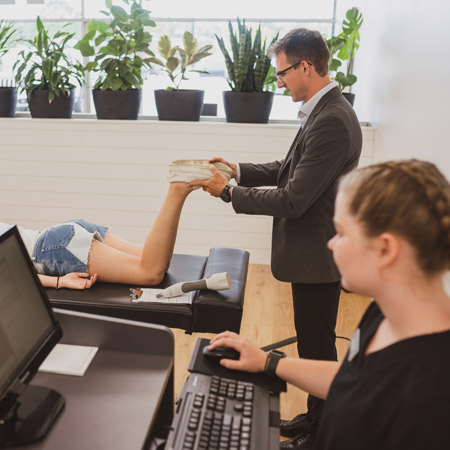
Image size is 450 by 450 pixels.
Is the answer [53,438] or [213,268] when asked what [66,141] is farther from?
[53,438]

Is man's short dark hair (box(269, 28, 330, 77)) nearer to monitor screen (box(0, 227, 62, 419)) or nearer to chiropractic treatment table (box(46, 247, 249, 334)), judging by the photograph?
chiropractic treatment table (box(46, 247, 249, 334))

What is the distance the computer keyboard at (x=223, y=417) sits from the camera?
1011 millimetres

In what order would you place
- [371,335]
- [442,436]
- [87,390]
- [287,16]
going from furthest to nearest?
[287,16] < [87,390] < [371,335] < [442,436]

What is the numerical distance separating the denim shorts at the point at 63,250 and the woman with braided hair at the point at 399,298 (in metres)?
1.58

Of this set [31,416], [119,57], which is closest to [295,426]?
[31,416]

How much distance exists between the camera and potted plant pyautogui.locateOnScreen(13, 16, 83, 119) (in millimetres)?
3764

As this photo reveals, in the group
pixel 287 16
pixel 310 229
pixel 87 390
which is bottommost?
pixel 87 390

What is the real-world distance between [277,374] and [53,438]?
473 millimetres

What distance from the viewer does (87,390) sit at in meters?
1.17

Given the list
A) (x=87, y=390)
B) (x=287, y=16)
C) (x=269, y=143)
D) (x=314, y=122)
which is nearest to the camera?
(x=87, y=390)

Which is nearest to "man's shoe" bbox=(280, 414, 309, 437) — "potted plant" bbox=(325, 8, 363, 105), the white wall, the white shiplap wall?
the white wall

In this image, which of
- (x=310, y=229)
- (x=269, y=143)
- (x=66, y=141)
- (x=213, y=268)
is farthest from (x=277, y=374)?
(x=66, y=141)

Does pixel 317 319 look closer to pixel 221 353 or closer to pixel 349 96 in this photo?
pixel 221 353

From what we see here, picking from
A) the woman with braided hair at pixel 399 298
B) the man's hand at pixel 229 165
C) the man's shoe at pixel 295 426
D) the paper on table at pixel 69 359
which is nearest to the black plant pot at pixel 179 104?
the man's hand at pixel 229 165
